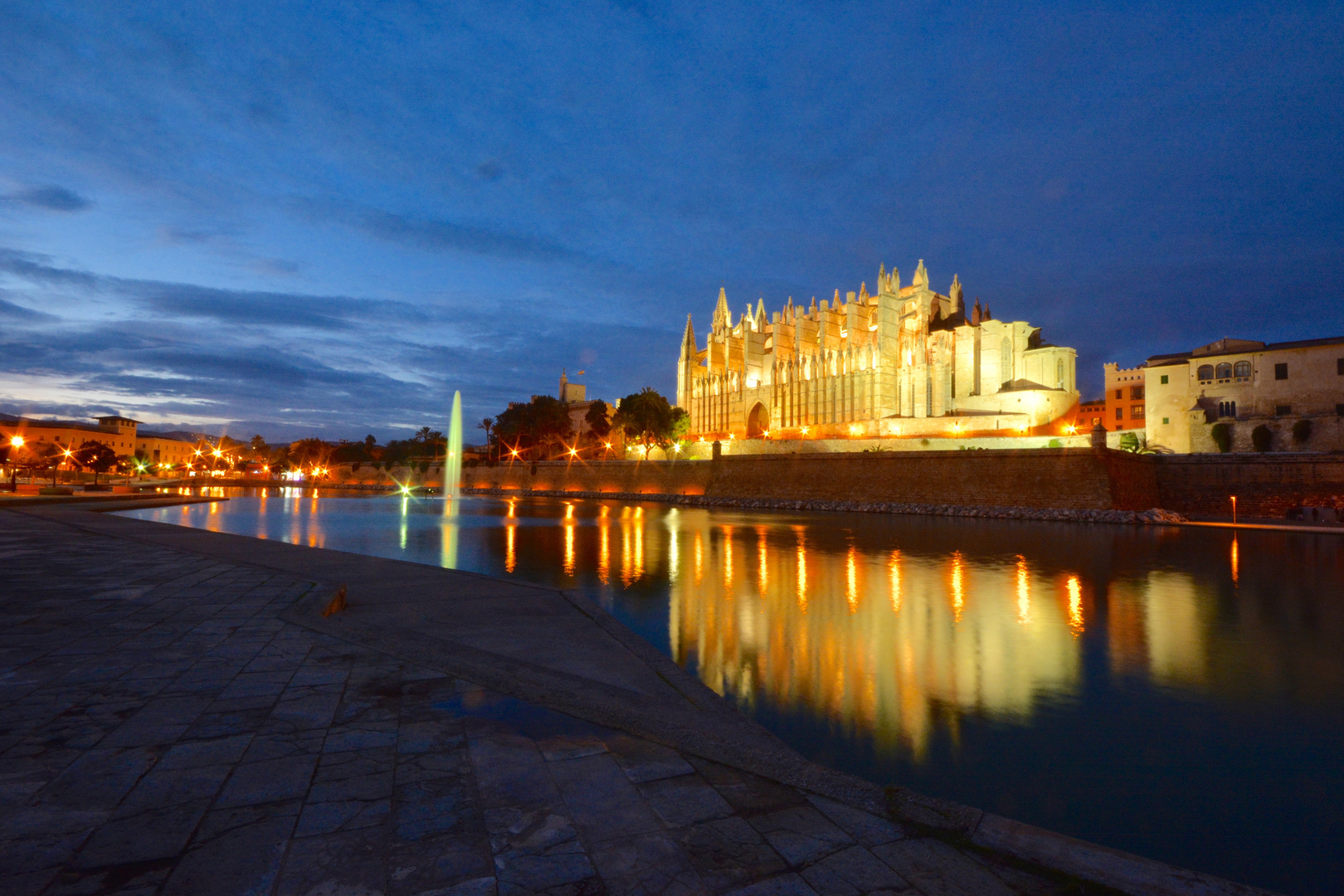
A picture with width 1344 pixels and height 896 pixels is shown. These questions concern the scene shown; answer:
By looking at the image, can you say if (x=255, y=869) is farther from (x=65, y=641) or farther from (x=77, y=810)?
(x=65, y=641)

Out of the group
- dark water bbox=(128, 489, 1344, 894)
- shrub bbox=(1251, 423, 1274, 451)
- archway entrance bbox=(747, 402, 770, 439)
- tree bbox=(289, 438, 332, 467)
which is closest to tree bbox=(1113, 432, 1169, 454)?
shrub bbox=(1251, 423, 1274, 451)

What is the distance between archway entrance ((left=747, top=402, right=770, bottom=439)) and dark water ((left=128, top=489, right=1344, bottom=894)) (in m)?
58.6

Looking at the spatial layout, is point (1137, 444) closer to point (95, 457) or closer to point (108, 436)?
point (95, 457)

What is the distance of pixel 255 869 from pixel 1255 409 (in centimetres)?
5477

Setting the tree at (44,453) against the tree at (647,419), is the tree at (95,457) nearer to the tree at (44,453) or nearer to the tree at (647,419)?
the tree at (44,453)

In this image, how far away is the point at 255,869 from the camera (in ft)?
9.24

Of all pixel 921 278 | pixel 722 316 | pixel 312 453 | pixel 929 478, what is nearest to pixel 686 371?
pixel 722 316

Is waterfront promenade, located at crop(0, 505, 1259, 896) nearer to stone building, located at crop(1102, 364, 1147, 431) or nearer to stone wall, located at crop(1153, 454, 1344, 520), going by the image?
stone wall, located at crop(1153, 454, 1344, 520)

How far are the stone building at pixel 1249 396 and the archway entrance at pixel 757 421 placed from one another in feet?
127

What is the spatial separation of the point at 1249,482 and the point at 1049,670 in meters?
37.9

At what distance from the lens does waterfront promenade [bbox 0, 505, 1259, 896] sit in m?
2.87

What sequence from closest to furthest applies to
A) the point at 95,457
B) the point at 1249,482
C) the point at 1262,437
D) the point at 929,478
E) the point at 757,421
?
the point at 1249,482
the point at 1262,437
the point at 929,478
the point at 95,457
the point at 757,421

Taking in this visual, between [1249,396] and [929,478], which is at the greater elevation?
[1249,396]

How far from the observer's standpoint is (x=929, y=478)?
41875mm
